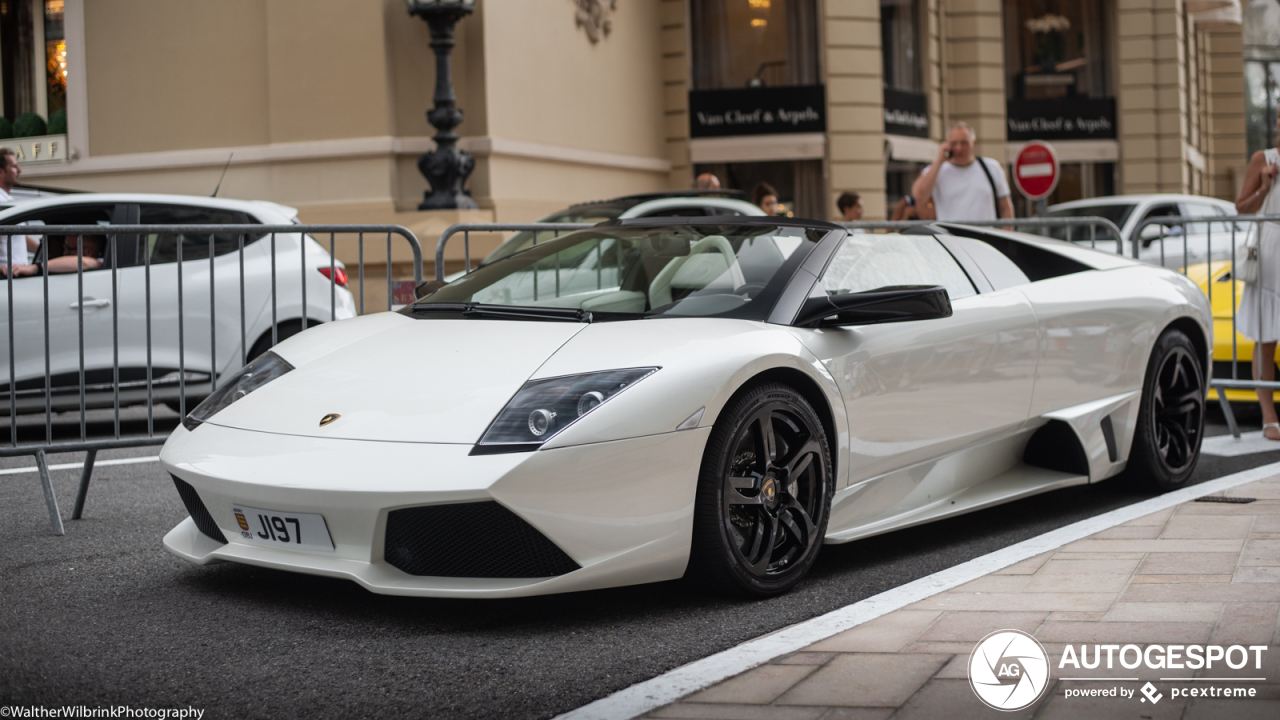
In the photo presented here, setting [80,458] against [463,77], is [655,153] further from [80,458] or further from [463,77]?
[80,458]

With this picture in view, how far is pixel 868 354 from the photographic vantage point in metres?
4.05

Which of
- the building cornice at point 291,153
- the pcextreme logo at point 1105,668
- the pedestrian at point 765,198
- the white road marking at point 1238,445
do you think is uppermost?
the building cornice at point 291,153

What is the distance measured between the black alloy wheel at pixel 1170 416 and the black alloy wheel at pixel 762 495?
6.73 feet

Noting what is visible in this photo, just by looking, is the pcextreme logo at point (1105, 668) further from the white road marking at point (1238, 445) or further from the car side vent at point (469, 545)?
the white road marking at point (1238, 445)

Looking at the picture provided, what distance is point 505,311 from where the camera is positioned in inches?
161

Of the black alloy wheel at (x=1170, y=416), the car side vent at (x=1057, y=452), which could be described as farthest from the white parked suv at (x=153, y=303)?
the black alloy wheel at (x=1170, y=416)

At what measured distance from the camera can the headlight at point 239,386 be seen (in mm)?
3857

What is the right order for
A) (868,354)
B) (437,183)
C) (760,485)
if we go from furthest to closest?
(437,183) → (868,354) → (760,485)

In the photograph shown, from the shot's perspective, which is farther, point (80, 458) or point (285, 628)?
point (80, 458)

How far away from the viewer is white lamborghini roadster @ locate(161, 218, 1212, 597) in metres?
3.27

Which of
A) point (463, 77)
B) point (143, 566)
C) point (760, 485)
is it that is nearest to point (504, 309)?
point (760, 485)

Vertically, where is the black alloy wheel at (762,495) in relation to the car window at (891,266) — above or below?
below

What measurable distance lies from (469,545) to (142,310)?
414cm

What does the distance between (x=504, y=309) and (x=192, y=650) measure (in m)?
1.42
